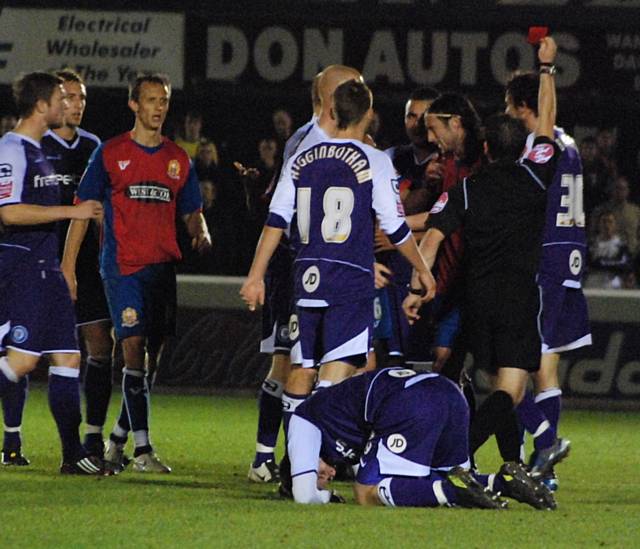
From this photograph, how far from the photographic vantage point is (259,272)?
789cm

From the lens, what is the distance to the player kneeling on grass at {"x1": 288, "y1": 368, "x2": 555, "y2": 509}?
24.5 ft

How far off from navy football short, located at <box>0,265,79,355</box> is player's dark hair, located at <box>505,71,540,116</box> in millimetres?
2392

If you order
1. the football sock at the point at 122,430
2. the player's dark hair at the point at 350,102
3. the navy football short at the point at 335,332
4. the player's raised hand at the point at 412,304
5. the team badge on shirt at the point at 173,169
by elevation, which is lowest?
the football sock at the point at 122,430

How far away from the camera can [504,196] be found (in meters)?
8.12

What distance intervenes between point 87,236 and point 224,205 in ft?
19.3

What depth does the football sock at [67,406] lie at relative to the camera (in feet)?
28.8

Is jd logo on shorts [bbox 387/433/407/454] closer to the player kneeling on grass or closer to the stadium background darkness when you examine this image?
the player kneeling on grass

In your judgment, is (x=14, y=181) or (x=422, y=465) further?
(x=14, y=181)

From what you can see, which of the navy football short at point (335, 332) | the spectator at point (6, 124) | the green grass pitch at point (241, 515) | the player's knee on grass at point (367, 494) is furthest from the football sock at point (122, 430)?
the spectator at point (6, 124)

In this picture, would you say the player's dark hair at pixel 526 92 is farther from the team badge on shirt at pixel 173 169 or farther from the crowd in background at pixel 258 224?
the crowd in background at pixel 258 224

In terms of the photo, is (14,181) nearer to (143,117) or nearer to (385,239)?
(143,117)

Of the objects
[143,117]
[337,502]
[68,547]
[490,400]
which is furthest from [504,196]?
[68,547]

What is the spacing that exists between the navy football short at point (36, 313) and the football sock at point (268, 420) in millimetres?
1084

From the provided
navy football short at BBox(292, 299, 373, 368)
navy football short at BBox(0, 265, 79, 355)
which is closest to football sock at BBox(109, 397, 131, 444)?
navy football short at BBox(0, 265, 79, 355)
